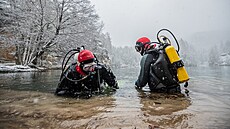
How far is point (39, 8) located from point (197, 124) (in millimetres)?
17048

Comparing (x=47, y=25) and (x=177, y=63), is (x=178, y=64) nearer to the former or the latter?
(x=177, y=63)

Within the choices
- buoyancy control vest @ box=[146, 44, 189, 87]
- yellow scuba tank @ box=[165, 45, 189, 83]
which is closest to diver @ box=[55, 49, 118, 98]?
buoyancy control vest @ box=[146, 44, 189, 87]

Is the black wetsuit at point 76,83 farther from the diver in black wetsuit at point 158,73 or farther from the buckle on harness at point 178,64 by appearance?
the buckle on harness at point 178,64

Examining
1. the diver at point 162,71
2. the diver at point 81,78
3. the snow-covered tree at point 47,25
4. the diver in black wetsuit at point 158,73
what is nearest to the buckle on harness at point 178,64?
the diver at point 162,71

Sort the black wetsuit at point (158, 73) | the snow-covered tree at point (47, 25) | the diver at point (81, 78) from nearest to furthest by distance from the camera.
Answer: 1. the diver at point (81, 78)
2. the black wetsuit at point (158, 73)
3. the snow-covered tree at point (47, 25)

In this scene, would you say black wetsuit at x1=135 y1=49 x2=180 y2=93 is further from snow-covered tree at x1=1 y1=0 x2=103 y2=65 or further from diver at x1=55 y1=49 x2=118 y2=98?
snow-covered tree at x1=1 y1=0 x2=103 y2=65

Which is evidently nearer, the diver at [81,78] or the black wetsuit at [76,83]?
the diver at [81,78]

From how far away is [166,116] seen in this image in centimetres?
202

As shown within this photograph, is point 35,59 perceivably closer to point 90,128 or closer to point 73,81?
point 73,81

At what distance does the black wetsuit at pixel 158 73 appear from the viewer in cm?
371

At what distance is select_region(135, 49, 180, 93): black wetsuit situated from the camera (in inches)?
146

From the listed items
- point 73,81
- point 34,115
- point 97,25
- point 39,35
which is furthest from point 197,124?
point 97,25

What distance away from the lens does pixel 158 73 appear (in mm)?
3822

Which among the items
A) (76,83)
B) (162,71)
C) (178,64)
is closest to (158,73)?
(162,71)
